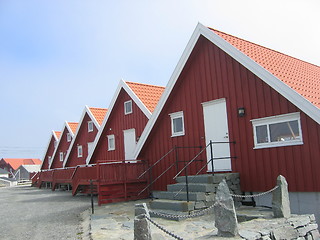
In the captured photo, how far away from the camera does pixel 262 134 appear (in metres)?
10.2

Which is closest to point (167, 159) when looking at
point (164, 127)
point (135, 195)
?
point (164, 127)

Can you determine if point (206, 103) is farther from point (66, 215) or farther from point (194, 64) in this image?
point (66, 215)

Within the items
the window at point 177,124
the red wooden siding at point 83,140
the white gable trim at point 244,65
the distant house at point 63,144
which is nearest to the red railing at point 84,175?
the white gable trim at point 244,65

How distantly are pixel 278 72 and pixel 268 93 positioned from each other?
2.32ft

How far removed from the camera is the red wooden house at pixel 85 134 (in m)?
23.8

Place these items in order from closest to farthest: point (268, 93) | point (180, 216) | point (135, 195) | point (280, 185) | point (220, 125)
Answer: point (280, 185), point (180, 216), point (268, 93), point (220, 125), point (135, 195)

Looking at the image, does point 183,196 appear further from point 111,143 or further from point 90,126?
point 90,126

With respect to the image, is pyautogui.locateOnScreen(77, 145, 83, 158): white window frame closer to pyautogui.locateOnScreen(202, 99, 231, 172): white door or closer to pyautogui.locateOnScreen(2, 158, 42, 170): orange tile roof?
pyautogui.locateOnScreen(202, 99, 231, 172): white door

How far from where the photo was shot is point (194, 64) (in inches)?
488

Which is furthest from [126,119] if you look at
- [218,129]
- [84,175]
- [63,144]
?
[63,144]

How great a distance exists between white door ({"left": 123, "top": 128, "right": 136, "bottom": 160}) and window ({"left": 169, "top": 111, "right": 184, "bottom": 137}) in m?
4.74

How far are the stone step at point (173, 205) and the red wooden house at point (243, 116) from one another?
6.42 ft

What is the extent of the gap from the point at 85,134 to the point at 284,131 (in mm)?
17735

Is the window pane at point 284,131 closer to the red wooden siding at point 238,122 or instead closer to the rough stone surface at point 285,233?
the red wooden siding at point 238,122
